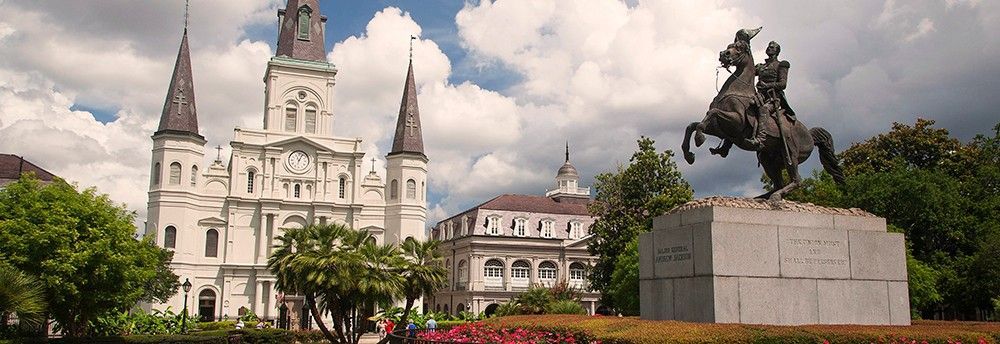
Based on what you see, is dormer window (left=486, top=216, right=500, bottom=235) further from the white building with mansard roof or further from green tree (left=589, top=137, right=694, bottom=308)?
green tree (left=589, top=137, right=694, bottom=308)

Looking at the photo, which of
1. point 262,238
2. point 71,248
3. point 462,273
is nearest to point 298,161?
point 262,238

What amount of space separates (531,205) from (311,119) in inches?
849

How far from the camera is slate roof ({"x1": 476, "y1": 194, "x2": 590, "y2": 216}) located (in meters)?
77.1

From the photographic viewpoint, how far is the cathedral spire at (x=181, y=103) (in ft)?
212

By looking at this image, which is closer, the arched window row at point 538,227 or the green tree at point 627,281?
the green tree at point 627,281

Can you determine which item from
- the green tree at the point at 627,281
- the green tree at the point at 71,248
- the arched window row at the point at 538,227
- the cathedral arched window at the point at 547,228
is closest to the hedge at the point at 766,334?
the green tree at the point at 71,248

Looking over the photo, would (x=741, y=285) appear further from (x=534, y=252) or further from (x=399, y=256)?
(x=534, y=252)

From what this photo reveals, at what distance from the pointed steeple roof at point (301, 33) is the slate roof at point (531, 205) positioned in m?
19.8

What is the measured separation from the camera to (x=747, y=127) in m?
14.4

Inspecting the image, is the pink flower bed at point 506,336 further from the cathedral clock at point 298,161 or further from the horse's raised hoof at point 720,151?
the cathedral clock at point 298,161

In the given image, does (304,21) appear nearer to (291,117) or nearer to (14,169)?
(291,117)

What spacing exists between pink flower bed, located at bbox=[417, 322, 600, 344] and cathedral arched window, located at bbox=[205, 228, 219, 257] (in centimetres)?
5617

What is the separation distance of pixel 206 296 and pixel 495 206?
84.0ft

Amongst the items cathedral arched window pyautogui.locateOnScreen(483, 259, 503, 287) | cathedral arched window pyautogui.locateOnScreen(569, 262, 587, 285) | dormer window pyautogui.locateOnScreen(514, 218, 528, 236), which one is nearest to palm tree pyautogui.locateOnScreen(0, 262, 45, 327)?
cathedral arched window pyautogui.locateOnScreen(483, 259, 503, 287)
